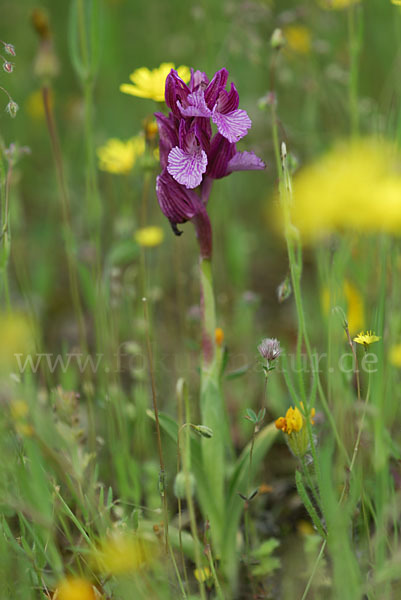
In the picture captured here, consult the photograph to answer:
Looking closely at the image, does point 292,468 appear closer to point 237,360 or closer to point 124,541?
point 237,360

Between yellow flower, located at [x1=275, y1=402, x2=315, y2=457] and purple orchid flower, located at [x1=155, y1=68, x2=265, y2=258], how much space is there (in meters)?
0.36

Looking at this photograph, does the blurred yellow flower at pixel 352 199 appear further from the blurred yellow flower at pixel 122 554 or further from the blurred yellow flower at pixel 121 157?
the blurred yellow flower at pixel 121 157

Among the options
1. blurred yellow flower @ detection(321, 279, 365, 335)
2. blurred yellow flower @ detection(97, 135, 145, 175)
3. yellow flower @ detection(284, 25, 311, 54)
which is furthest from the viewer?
yellow flower @ detection(284, 25, 311, 54)

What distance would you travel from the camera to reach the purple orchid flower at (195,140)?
86 centimetres

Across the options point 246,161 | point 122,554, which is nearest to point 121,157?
point 246,161

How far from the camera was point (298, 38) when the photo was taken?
2.16m

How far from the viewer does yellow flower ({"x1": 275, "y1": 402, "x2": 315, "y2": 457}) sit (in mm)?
872

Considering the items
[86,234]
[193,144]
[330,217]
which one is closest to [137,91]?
[193,144]

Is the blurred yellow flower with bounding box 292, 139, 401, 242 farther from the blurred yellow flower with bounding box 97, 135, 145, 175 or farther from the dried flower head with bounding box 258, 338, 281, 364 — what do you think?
the blurred yellow flower with bounding box 97, 135, 145, 175

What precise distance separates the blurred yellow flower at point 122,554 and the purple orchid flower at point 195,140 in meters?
0.50

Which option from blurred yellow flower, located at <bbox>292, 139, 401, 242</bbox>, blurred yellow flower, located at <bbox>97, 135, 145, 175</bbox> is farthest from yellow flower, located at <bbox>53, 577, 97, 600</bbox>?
blurred yellow flower, located at <bbox>97, 135, 145, 175</bbox>

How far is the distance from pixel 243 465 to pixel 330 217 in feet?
1.95

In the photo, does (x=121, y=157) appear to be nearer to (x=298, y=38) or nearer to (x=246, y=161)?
(x=246, y=161)

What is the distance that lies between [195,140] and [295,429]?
48 cm
